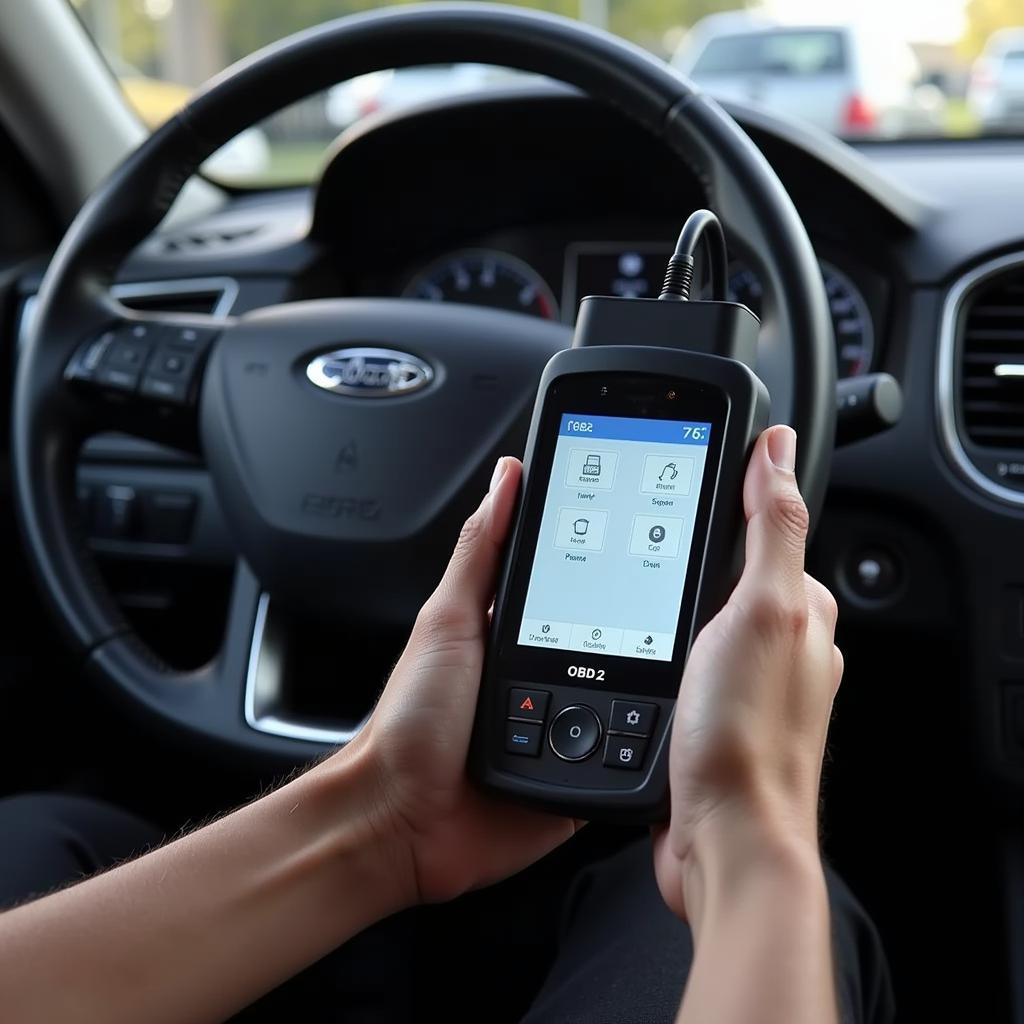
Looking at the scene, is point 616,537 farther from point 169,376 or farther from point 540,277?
point 540,277

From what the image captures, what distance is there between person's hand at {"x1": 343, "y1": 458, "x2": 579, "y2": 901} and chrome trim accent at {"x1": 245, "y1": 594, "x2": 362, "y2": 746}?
0.31m

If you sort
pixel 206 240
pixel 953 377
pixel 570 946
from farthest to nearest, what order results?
1. pixel 206 240
2. pixel 953 377
3. pixel 570 946

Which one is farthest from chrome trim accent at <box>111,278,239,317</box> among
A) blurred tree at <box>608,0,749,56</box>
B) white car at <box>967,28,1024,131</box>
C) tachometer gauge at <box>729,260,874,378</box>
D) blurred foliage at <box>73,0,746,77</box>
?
blurred tree at <box>608,0,749,56</box>

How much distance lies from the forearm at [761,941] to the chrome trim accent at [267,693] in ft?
1.74

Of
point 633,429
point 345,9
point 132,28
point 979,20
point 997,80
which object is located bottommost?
point 633,429

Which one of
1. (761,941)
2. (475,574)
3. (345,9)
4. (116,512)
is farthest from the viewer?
(345,9)

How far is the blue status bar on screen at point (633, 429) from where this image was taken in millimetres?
840

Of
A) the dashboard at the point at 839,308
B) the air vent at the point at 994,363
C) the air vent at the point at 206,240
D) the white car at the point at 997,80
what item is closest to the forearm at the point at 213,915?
the dashboard at the point at 839,308

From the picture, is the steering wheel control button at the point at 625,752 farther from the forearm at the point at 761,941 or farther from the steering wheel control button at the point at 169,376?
the steering wheel control button at the point at 169,376

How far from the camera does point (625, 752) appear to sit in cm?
79

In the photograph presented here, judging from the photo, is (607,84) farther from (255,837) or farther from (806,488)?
(255,837)

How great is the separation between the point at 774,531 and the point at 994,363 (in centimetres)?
72

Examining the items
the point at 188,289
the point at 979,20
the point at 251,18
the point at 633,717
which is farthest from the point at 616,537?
the point at 251,18

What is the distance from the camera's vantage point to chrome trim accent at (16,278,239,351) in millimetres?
1580
